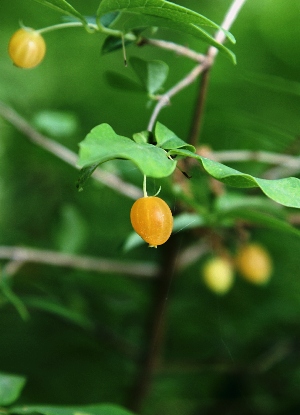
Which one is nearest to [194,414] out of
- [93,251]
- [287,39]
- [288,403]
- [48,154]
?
[288,403]

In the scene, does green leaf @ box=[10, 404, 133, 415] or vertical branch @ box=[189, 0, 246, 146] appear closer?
green leaf @ box=[10, 404, 133, 415]

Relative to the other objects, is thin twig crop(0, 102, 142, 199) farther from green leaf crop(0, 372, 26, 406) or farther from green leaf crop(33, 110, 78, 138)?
green leaf crop(0, 372, 26, 406)

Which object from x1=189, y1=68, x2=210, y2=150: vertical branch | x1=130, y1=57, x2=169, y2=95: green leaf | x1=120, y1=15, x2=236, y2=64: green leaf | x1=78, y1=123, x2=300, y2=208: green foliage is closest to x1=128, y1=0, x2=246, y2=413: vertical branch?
x1=189, y1=68, x2=210, y2=150: vertical branch

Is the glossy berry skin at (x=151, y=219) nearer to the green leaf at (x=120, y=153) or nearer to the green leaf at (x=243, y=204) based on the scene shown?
the green leaf at (x=120, y=153)

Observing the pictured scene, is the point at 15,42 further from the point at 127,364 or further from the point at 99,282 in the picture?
the point at 127,364

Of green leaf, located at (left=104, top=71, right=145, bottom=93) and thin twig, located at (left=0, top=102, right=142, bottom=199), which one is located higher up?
green leaf, located at (left=104, top=71, right=145, bottom=93)
